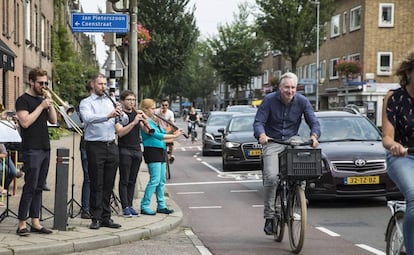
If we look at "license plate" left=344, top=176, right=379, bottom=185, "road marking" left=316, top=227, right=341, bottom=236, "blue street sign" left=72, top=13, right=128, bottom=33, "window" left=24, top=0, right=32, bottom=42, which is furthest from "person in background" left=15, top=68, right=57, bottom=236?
"window" left=24, top=0, right=32, bottom=42

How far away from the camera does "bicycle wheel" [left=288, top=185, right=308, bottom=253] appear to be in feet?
21.9

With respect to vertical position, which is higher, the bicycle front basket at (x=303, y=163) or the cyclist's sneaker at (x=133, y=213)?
the bicycle front basket at (x=303, y=163)

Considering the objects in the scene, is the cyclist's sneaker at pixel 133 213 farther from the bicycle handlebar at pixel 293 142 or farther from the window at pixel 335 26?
the window at pixel 335 26

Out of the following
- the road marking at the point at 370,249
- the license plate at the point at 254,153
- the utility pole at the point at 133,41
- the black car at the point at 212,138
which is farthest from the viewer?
the black car at the point at 212,138

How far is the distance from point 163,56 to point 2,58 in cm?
2471

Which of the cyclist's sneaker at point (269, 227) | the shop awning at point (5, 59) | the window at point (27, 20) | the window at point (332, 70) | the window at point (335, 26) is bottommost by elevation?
the cyclist's sneaker at point (269, 227)

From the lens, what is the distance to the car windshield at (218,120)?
79.1 feet

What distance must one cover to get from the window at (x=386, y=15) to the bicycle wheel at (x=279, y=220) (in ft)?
122

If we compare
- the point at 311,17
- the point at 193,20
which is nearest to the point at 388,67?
the point at 311,17

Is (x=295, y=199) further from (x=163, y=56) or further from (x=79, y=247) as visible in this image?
(x=163, y=56)

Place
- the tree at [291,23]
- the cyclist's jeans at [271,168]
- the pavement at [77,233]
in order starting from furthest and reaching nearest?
1. the tree at [291,23]
2. the cyclist's jeans at [271,168]
3. the pavement at [77,233]

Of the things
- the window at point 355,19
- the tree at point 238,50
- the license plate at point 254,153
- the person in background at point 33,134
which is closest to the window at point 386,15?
the window at point 355,19

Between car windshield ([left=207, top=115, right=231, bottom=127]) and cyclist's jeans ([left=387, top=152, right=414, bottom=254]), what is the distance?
19.3 meters

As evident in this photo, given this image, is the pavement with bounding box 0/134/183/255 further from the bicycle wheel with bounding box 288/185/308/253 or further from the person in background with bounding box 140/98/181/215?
the bicycle wheel with bounding box 288/185/308/253
